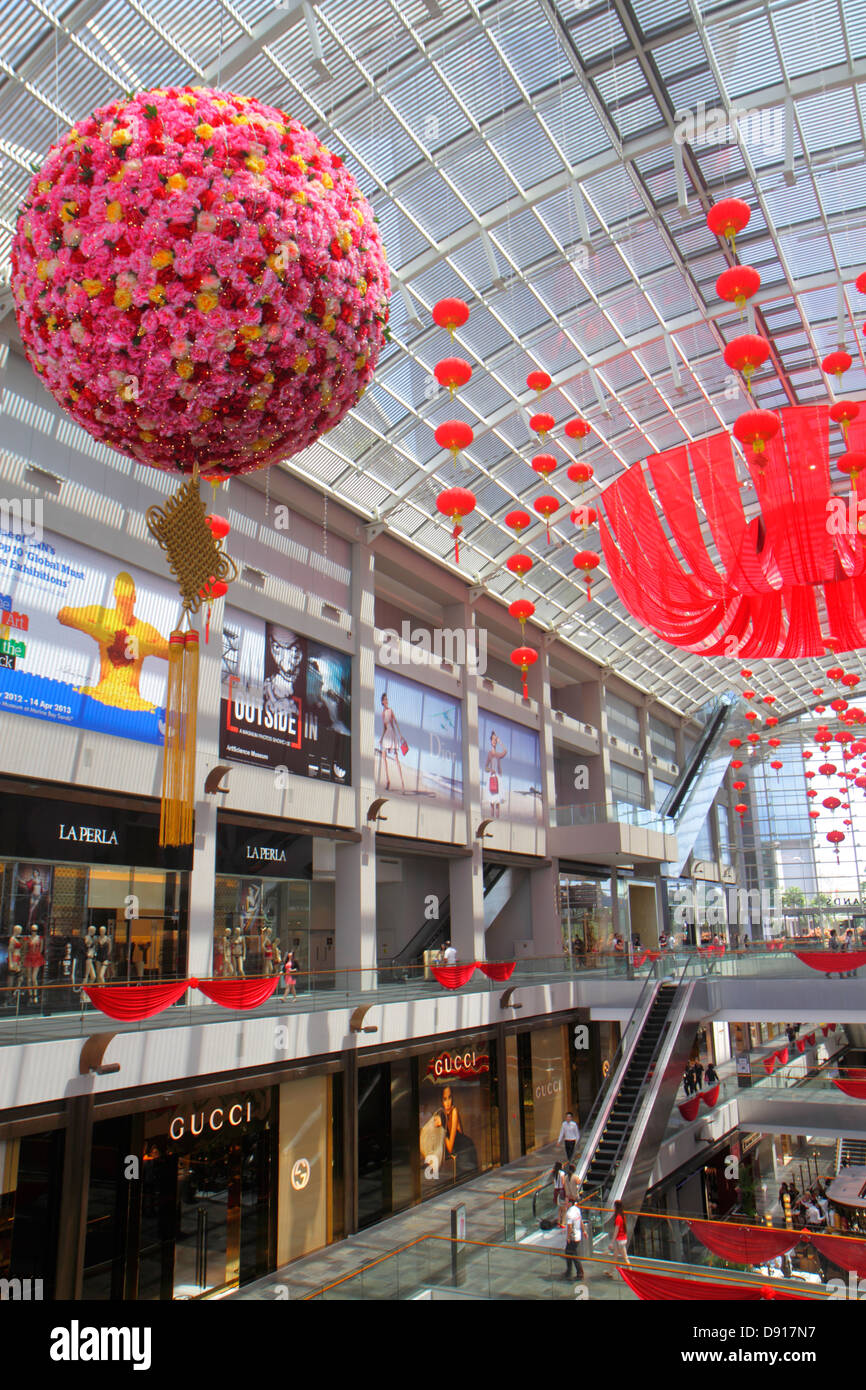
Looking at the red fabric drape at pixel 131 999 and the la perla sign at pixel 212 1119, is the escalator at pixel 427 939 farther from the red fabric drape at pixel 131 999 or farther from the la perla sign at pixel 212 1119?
the red fabric drape at pixel 131 999

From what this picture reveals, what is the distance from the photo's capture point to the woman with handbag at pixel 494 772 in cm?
2741

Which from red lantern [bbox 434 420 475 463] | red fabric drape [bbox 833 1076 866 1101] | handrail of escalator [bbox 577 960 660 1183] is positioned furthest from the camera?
red fabric drape [bbox 833 1076 866 1101]

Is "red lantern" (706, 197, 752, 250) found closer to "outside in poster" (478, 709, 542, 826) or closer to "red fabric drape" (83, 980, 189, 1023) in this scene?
"red fabric drape" (83, 980, 189, 1023)

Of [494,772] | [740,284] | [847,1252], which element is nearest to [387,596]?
[494,772]

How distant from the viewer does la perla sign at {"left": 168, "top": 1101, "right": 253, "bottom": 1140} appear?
1234cm

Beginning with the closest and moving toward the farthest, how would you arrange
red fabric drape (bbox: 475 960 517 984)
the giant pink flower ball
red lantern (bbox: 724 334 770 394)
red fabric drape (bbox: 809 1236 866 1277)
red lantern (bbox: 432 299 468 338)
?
the giant pink flower ball → red lantern (bbox: 724 334 770 394) → red fabric drape (bbox: 809 1236 866 1277) → red lantern (bbox: 432 299 468 338) → red fabric drape (bbox: 475 960 517 984)

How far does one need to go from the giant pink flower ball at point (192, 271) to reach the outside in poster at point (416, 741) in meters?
19.2

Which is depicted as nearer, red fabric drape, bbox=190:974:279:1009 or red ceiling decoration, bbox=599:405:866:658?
red ceiling decoration, bbox=599:405:866:658

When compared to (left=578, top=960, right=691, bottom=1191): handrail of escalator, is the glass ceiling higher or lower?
higher

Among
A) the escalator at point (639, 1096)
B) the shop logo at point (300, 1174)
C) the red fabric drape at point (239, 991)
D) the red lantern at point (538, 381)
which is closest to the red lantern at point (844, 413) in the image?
the red lantern at point (538, 381)

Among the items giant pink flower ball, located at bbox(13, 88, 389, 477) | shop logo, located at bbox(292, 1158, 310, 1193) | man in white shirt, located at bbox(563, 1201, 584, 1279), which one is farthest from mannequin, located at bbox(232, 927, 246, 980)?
giant pink flower ball, located at bbox(13, 88, 389, 477)
